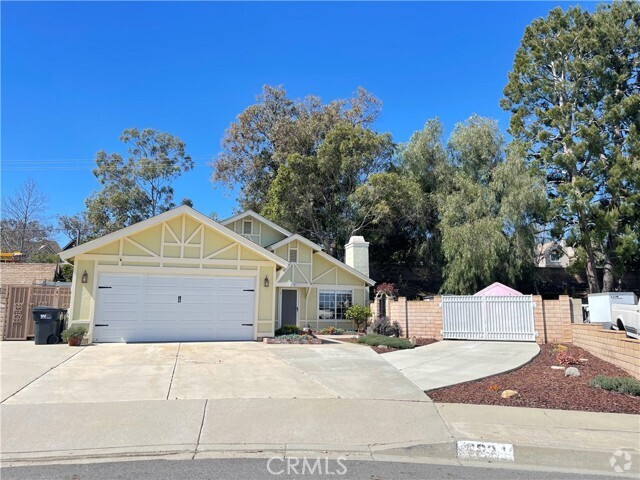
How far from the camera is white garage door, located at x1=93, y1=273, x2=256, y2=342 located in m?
14.6

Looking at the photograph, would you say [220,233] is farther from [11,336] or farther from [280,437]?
[280,437]

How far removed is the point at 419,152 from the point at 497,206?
649 cm

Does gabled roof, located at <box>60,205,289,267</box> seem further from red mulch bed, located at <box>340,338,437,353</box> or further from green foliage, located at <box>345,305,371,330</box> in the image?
green foliage, located at <box>345,305,371,330</box>

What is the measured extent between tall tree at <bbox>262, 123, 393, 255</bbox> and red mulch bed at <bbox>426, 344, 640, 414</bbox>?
782 inches

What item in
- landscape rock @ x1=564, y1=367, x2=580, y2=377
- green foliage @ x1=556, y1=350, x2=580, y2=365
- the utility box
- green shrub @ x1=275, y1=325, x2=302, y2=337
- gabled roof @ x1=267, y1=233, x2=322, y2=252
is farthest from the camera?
gabled roof @ x1=267, y1=233, x2=322, y2=252

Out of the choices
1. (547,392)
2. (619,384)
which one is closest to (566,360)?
(619,384)

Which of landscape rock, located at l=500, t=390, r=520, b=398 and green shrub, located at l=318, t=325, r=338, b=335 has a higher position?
green shrub, located at l=318, t=325, r=338, b=335

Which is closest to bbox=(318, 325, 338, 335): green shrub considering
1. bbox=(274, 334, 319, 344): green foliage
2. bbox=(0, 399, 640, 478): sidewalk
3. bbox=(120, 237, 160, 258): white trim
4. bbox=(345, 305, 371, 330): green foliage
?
bbox=(345, 305, 371, 330): green foliage

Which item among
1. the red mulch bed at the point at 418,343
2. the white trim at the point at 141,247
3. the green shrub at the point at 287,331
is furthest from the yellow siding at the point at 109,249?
the red mulch bed at the point at 418,343

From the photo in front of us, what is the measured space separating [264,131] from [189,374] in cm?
3164

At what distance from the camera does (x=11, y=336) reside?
14352 mm

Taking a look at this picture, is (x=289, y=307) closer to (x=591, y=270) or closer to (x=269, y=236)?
(x=269, y=236)

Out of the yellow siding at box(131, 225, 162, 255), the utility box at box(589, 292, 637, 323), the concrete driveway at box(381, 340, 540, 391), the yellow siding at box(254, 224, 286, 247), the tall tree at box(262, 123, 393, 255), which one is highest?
the tall tree at box(262, 123, 393, 255)

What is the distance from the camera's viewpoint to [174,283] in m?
15.3
